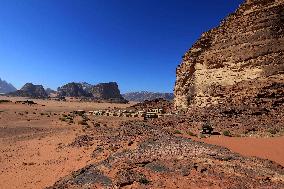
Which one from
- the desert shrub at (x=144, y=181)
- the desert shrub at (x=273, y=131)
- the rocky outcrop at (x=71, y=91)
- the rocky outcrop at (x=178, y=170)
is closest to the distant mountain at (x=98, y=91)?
the rocky outcrop at (x=71, y=91)

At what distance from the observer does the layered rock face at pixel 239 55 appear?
28214 millimetres

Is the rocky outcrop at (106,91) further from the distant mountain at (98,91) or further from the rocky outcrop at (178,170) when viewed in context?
the rocky outcrop at (178,170)

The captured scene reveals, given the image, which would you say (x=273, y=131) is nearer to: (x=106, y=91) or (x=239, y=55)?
(x=239, y=55)

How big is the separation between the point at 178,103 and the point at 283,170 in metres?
28.7

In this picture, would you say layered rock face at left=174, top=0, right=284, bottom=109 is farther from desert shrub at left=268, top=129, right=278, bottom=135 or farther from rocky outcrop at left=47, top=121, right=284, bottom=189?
rocky outcrop at left=47, top=121, right=284, bottom=189

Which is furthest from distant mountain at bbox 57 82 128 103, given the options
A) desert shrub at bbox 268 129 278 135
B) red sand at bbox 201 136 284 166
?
red sand at bbox 201 136 284 166

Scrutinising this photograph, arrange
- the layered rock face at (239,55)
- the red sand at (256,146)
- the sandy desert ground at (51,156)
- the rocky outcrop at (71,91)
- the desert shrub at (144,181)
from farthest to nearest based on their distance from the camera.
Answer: the rocky outcrop at (71,91) → the layered rock face at (239,55) → the sandy desert ground at (51,156) → the red sand at (256,146) → the desert shrub at (144,181)

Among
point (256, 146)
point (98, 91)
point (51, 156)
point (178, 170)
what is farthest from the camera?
point (98, 91)

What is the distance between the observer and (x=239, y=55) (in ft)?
101

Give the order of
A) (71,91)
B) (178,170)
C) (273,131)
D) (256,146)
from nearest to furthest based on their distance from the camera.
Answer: (178,170) → (256,146) → (273,131) → (71,91)

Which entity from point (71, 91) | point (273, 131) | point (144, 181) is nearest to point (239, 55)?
point (273, 131)

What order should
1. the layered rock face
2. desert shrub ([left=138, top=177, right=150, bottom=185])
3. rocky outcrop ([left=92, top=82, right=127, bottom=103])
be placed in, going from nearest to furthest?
desert shrub ([left=138, top=177, right=150, bottom=185]) < the layered rock face < rocky outcrop ([left=92, top=82, right=127, bottom=103])

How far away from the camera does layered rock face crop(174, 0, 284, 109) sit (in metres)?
28.2

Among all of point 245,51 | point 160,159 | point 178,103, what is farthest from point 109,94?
Answer: point 160,159
